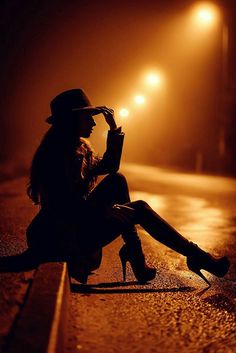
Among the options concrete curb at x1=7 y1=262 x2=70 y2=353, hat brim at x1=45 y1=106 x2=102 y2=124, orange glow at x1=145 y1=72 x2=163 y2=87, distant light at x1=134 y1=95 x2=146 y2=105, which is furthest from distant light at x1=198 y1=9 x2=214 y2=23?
distant light at x1=134 y1=95 x2=146 y2=105

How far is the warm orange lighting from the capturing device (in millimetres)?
22016

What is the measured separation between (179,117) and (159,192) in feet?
97.6

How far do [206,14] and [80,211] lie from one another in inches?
801

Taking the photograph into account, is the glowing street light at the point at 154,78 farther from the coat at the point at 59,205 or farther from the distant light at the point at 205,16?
the coat at the point at 59,205

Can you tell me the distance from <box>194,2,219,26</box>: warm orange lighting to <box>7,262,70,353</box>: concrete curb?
20618 mm

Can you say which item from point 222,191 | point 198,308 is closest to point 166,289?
point 198,308

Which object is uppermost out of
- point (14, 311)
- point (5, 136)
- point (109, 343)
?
point (14, 311)

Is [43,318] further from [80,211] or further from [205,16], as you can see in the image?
[205,16]

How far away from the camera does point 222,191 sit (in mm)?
14789

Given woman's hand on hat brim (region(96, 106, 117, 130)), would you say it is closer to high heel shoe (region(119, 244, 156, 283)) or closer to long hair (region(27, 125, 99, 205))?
long hair (region(27, 125, 99, 205))

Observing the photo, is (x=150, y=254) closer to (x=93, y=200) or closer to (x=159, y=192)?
(x=93, y=200)

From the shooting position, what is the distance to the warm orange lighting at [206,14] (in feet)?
72.2

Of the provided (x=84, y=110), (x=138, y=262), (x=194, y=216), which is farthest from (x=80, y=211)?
(x=194, y=216)

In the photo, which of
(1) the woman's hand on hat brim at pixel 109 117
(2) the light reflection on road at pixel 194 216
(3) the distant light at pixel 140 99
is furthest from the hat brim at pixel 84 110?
(3) the distant light at pixel 140 99
